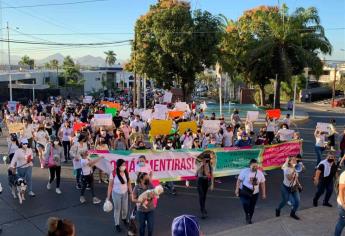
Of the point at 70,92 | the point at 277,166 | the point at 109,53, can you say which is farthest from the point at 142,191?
the point at 109,53

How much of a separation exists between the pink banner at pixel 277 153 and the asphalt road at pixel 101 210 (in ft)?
1.99

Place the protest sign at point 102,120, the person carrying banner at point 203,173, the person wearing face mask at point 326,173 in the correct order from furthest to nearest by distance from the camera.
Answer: the protest sign at point 102,120, the person wearing face mask at point 326,173, the person carrying banner at point 203,173

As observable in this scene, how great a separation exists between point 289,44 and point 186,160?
2354cm

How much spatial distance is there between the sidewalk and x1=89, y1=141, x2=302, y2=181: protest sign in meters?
2.62

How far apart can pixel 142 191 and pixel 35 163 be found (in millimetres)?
8054

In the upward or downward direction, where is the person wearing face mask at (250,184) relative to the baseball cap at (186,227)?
downward

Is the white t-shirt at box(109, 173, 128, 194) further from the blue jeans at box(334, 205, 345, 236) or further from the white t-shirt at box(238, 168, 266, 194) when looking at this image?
the blue jeans at box(334, 205, 345, 236)

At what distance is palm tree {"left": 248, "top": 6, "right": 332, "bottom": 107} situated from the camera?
30547 millimetres

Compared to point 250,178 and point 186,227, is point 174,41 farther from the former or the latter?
point 186,227

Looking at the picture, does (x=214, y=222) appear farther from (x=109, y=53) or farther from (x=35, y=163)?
(x=109, y=53)

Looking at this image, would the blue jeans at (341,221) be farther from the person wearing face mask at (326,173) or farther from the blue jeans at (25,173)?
the blue jeans at (25,173)

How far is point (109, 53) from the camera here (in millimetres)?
115062

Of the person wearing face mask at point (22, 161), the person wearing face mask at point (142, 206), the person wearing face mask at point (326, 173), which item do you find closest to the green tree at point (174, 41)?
the person wearing face mask at point (22, 161)

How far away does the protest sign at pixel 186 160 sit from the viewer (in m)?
9.84
